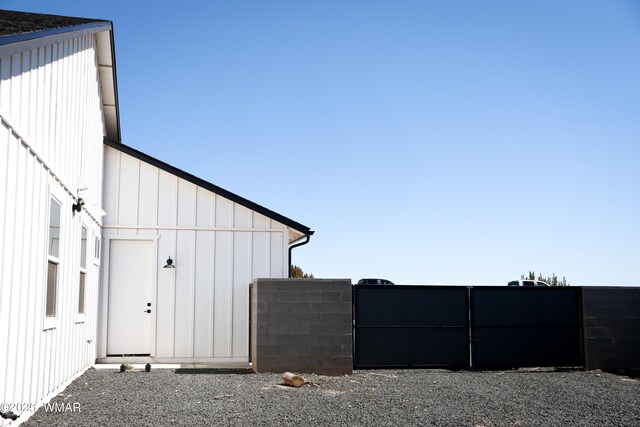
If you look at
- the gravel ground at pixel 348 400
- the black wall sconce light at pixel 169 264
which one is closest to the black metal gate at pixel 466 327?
the gravel ground at pixel 348 400

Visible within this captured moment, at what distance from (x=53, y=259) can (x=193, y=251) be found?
5452 millimetres

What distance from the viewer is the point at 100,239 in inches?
522

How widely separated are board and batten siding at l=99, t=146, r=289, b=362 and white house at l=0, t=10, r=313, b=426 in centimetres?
2

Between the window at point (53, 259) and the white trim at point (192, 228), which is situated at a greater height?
the white trim at point (192, 228)

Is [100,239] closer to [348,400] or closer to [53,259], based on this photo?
[53,259]

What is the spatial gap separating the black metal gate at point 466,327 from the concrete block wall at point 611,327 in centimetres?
17

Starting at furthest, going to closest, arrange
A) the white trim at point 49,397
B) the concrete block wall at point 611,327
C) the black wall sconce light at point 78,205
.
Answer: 1. the concrete block wall at point 611,327
2. the black wall sconce light at point 78,205
3. the white trim at point 49,397

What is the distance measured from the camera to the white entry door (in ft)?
44.0

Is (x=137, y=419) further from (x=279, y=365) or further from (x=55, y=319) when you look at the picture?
(x=279, y=365)

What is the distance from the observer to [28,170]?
679cm

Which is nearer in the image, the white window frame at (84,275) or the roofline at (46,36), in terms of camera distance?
the roofline at (46,36)

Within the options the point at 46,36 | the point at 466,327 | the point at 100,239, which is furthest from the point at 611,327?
the point at 46,36

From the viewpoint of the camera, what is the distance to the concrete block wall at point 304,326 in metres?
11.6

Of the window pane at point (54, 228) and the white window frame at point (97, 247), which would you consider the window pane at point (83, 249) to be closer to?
the white window frame at point (97, 247)
